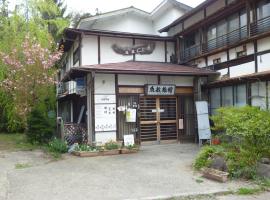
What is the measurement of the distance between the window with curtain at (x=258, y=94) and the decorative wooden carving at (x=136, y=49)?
6.30m

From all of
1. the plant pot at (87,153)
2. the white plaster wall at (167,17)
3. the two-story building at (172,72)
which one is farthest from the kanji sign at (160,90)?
the white plaster wall at (167,17)

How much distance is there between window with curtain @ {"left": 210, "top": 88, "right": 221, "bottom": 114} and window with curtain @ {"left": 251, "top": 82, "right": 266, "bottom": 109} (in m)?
2.20

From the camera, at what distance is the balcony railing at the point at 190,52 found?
1641cm

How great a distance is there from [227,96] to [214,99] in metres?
1.01

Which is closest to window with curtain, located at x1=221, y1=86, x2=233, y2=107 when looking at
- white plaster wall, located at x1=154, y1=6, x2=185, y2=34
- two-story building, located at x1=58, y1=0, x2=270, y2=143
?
two-story building, located at x1=58, y1=0, x2=270, y2=143

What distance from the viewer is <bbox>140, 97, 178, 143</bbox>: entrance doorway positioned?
14.6 meters

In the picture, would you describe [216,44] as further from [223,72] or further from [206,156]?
[206,156]

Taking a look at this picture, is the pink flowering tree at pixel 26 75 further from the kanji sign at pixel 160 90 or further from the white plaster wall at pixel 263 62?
the white plaster wall at pixel 263 62

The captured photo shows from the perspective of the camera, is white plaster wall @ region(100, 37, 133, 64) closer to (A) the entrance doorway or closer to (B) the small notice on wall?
(A) the entrance doorway

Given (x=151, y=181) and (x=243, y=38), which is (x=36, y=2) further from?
(x=151, y=181)

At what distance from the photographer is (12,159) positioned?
1173 cm

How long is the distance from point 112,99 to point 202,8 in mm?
6309

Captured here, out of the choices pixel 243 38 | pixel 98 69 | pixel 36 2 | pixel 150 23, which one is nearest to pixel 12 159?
Result: pixel 98 69

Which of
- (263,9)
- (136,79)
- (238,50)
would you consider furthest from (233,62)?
(136,79)
